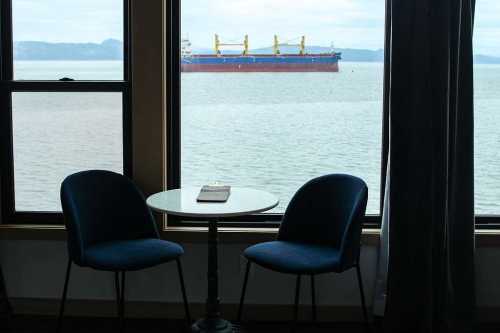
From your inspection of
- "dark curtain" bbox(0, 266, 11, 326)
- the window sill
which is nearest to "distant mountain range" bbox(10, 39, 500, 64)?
the window sill

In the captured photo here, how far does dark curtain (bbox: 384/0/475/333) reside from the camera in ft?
10.8

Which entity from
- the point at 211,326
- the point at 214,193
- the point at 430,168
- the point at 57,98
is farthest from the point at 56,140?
the point at 430,168

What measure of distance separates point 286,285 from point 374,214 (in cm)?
64

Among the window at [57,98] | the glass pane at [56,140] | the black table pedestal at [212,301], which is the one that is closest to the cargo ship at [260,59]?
the window at [57,98]

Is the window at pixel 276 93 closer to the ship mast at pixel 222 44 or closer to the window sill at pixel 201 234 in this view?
the ship mast at pixel 222 44

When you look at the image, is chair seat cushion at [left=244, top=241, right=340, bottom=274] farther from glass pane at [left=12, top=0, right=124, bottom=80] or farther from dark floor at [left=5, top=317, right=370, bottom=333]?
glass pane at [left=12, top=0, right=124, bottom=80]

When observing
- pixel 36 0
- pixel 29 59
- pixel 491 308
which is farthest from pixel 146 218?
pixel 491 308

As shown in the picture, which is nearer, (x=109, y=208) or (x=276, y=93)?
(x=109, y=208)

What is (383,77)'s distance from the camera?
368 cm

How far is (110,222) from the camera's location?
3.42 meters

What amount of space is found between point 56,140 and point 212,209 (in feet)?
4.04

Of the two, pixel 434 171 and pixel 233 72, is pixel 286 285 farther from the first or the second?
pixel 233 72

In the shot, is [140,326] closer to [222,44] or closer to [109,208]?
[109,208]

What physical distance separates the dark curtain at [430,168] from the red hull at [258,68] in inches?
18.3
